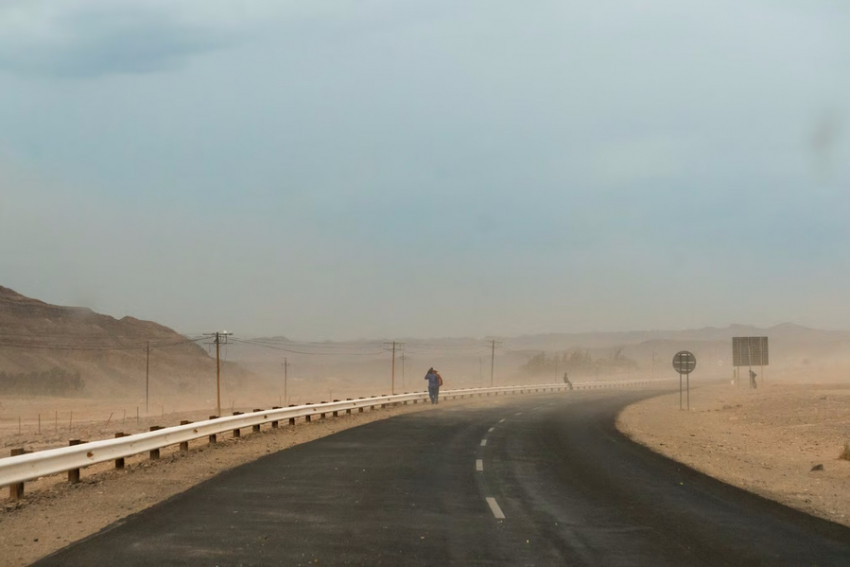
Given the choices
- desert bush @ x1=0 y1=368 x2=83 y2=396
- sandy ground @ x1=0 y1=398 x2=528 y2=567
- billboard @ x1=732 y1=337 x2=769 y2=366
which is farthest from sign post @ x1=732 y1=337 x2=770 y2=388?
desert bush @ x1=0 y1=368 x2=83 y2=396

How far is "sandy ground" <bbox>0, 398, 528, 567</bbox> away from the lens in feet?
30.0

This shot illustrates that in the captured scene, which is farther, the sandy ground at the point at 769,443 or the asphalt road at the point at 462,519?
the sandy ground at the point at 769,443

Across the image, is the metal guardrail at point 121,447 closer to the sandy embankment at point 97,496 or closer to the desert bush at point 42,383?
the sandy embankment at point 97,496

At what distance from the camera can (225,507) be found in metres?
11.0

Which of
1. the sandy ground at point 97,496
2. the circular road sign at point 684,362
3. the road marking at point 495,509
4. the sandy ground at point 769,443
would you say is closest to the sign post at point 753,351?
the sandy ground at point 769,443

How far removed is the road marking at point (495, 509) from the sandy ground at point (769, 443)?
4.52m

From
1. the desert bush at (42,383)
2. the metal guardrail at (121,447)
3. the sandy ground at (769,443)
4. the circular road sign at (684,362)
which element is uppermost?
the circular road sign at (684,362)

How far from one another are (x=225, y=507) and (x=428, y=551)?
12.1 feet

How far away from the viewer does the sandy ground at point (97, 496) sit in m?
9.16

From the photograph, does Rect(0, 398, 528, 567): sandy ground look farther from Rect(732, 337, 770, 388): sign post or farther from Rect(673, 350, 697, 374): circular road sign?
Result: Rect(732, 337, 770, 388): sign post

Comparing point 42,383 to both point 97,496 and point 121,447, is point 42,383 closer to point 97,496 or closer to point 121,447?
point 121,447

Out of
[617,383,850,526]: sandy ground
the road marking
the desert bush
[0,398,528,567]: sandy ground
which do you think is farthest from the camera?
the desert bush

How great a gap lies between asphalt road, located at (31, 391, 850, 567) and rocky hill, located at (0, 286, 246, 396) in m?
92.4

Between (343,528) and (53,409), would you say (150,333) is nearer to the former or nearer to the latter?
(53,409)
